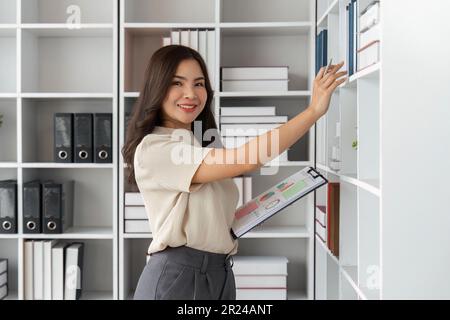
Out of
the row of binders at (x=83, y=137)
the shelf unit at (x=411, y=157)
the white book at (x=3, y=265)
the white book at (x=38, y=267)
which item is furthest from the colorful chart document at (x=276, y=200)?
the white book at (x=3, y=265)

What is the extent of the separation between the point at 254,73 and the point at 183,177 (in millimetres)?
1120

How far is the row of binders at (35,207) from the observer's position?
2.45 metres

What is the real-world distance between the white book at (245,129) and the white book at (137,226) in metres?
0.51

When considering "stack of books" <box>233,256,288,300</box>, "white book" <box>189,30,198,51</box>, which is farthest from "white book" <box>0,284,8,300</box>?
A: "white book" <box>189,30,198,51</box>

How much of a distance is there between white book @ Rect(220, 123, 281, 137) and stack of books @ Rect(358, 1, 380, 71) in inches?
33.8

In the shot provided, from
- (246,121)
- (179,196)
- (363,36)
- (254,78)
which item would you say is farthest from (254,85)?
(179,196)

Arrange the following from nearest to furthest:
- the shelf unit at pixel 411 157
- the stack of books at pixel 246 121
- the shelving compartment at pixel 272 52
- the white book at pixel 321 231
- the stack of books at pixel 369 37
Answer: the shelf unit at pixel 411 157 → the stack of books at pixel 369 37 → the white book at pixel 321 231 → the stack of books at pixel 246 121 → the shelving compartment at pixel 272 52

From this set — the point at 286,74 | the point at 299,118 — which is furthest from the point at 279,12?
the point at 299,118

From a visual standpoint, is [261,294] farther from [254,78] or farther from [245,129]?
[254,78]

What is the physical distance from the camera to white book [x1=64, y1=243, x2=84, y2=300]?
2.52 m

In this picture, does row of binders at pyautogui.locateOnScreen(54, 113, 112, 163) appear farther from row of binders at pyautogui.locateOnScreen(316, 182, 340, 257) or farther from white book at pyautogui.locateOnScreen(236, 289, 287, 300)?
row of binders at pyautogui.locateOnScreen(316, 182, 340, 257)

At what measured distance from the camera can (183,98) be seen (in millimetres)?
1576

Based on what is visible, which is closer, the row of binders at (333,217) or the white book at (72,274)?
the row of binders at (333,217)

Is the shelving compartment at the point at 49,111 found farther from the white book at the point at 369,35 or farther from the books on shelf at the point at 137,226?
the white book at the point at 369,35
